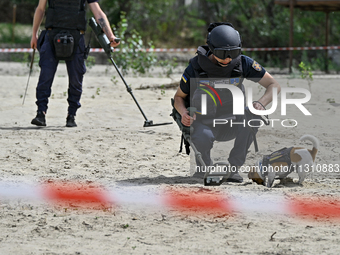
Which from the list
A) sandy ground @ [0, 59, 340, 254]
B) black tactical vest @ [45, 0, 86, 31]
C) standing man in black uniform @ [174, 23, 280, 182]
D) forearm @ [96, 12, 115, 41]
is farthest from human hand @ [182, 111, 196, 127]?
black tactical vest @ [45, 0, 86, 31]

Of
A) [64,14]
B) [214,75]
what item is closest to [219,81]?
[214,75]

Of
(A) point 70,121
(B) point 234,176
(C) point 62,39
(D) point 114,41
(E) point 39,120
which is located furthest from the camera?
(A) point 70,121

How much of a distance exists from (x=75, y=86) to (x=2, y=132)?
94 cm

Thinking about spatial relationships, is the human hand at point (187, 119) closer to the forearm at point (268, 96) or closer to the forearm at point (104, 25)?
the forearm at point (268, 96)

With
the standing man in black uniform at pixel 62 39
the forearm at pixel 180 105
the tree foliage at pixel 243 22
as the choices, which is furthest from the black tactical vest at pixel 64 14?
the tree foliage at pixel 243 22

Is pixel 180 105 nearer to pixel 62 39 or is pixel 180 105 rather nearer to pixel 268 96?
pixel 268 96

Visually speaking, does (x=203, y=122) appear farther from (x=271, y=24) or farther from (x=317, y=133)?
(x=271, y=24)

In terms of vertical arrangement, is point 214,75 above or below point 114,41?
below

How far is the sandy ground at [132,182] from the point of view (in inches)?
116

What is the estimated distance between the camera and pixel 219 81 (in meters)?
4.16

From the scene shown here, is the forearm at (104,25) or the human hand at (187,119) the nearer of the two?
the human hand at (187,119)

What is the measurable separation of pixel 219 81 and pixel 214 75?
0.20 feet

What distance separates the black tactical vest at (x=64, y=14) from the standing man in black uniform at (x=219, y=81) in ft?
7.44

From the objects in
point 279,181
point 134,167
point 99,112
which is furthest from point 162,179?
point 99,112
